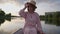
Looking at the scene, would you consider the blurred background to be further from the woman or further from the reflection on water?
the woman

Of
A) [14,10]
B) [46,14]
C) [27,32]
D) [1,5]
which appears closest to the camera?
[27,32]

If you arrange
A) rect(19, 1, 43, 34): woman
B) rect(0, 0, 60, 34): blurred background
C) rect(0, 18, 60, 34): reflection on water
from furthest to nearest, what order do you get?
rect(0, 0, 60, 34): blurred background < rect(0, 18, 60, 34): reflection on water < rect(19, 1, 43, 34): woman

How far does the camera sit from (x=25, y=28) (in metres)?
1.74

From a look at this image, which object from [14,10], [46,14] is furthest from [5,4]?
[46,14]

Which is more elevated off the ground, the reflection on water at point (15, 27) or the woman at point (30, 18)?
the woman at point (30, 18)

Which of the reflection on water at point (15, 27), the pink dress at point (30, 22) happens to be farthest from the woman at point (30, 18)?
the reflection on water at point (15, 27)

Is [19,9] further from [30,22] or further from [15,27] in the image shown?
[30,22]

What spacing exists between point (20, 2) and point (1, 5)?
1.95 feet

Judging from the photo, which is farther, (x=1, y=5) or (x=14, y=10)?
(x=1, y=5)

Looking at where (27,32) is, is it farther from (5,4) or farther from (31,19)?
(5,4)

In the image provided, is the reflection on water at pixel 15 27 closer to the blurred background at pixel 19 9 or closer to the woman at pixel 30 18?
the blurred background at pixel 19 9

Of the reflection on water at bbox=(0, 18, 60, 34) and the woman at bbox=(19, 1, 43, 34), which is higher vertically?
the woman at bbox=(19, 1, 43, 34)

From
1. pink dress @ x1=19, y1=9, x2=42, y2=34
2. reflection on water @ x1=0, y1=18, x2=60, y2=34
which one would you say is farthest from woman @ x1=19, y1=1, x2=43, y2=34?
reflection on water @ x1=0, y1=18, x2=60, y2=34

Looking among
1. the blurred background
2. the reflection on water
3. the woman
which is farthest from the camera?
the blurred background
